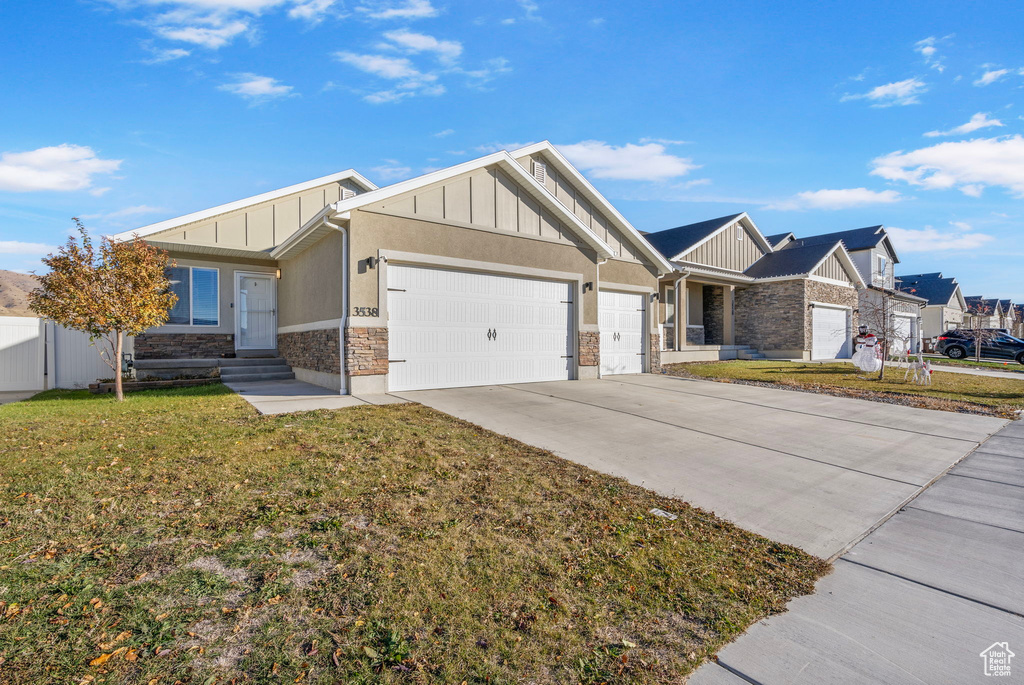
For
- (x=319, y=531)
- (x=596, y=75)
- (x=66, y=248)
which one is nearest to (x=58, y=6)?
(x=66, y=248)

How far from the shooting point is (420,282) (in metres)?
9.62

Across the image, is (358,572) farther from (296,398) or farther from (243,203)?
(243,203)

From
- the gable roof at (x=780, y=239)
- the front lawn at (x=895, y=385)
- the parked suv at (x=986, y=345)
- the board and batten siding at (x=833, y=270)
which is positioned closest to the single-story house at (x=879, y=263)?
the parked suv at (x=986, y=345)

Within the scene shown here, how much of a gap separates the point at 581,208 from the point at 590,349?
193 inches

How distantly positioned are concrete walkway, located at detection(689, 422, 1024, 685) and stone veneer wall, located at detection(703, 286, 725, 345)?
1883cm

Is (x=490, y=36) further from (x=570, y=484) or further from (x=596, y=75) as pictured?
(x=570, y=484)

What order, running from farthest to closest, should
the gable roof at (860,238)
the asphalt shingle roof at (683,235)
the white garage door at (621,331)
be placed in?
the gable roof at (860,238), the asphalt shingle roof at (683,235), the white garage door at (621,331)

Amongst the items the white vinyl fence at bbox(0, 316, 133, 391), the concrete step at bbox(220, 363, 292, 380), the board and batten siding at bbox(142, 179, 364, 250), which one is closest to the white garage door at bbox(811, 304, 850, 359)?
the board and batten siding at bbox(142, 179, 364, 250)

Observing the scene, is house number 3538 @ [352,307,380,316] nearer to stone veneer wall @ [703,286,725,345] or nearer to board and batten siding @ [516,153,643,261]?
board and batten siding @ [516,153,643,261]

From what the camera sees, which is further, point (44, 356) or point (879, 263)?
point (879, 263)

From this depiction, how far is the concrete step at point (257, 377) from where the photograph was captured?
37.3ft

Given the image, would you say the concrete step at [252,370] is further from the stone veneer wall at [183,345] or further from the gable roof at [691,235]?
the gable roof at [691,235]

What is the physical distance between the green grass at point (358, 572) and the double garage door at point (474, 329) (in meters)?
4.84

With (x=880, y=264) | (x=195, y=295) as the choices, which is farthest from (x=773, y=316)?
(x=195, y=295)
